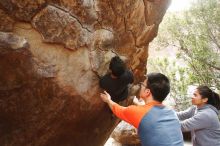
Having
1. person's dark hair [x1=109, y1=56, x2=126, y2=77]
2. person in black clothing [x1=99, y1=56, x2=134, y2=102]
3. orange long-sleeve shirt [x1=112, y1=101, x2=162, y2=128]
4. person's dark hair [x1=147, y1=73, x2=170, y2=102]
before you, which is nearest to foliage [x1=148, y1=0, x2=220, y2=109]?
person in black clothing [x1=99, y1=56, x2=134, y2=102]

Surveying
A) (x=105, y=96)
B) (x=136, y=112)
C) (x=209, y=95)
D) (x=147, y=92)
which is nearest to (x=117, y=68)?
(x=105, y=96)

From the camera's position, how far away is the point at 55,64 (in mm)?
4293

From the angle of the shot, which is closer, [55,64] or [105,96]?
[55,64]

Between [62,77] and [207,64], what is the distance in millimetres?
7922

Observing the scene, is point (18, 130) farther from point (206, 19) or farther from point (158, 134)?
point (206, 19)

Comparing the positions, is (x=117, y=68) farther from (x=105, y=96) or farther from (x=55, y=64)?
(x=55, y=64)

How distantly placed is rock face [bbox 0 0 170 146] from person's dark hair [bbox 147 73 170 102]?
3.58 ft

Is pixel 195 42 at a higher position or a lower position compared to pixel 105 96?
higher

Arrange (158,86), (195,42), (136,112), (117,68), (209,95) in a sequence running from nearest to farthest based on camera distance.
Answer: (136,112) → (158,86) → (117,68) → (209,95) → (195,42)

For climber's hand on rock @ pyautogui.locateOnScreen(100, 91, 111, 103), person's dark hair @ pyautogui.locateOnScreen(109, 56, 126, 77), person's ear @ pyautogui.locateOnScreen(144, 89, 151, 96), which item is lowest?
climber's hand on rock @ pyautogui.locateOnScreen(100, 91, 111, 103)

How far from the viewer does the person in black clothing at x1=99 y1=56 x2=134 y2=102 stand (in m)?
4.67

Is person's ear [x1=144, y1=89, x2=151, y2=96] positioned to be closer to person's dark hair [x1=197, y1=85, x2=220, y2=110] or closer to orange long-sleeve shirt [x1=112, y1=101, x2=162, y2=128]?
orange long-sleeve shirt [x1=112, y1=101, x2=162, y2=128]

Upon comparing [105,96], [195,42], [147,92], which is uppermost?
[195,42]

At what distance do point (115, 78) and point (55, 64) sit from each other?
92 centimetres
